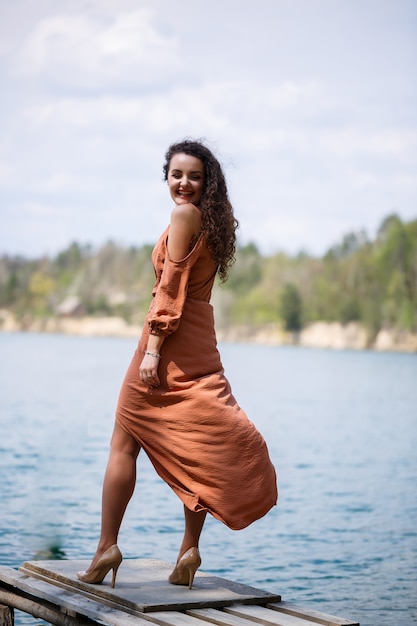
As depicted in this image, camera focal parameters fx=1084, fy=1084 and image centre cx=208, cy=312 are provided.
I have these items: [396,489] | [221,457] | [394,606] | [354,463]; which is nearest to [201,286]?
[221,457]

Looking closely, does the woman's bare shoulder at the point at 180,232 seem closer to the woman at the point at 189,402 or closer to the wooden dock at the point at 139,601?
the woman at the point at 189,402

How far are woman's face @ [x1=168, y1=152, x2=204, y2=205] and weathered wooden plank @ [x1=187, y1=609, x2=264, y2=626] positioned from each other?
5.21ft

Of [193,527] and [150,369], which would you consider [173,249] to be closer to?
[150,369]

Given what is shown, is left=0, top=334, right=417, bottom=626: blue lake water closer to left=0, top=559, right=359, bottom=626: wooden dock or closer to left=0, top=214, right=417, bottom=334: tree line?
left=0, top=559, right=359, bottom=626: wooden dock

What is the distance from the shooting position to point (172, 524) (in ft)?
33.3

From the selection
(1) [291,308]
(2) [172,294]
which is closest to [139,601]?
(2) [172,294]

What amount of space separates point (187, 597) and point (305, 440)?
51.7ft

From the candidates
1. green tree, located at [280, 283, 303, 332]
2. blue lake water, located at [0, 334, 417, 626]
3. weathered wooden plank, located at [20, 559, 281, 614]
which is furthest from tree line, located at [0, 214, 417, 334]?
weathered wooden plank, located at [20, 559, 281, 614]

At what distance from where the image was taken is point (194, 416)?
4.23 m

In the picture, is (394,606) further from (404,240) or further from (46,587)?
(404,240)

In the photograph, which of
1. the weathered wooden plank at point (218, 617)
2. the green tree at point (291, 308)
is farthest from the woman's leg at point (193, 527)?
the green tree at point (291, 308)

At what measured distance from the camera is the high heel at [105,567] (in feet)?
13.9

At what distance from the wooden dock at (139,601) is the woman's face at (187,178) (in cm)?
155

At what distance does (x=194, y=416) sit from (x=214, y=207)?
32.7 inches
